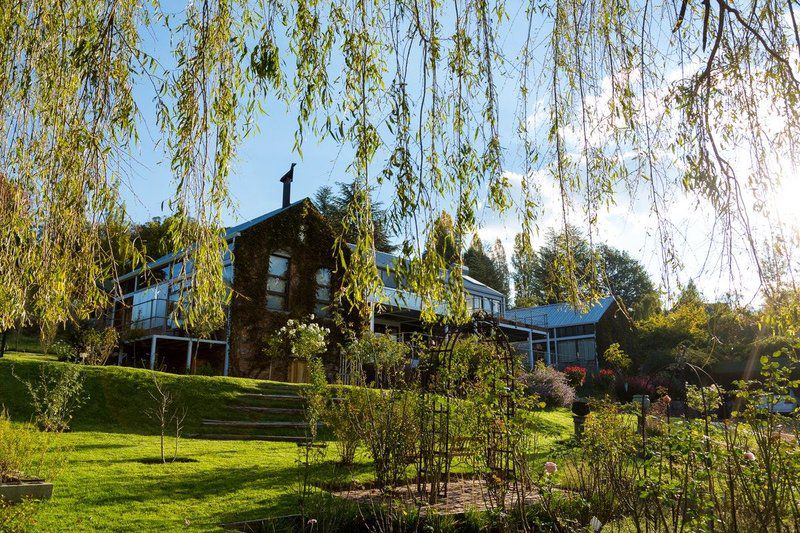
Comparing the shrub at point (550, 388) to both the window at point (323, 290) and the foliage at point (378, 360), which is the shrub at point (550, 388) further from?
the foliage at point (378, 360)

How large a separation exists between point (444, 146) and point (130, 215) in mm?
1828

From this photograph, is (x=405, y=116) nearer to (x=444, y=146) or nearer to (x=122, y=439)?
(x=444, y=146)

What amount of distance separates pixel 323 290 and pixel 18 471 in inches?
644

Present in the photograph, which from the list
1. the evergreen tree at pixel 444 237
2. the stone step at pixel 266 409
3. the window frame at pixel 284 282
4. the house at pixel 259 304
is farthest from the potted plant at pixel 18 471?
the window frame at pixel 284 282

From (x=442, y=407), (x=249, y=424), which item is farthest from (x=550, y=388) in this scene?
(x=442, y=407)

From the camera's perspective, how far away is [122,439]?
9.65 meters

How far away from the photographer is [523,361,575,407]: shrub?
1886 centimetres

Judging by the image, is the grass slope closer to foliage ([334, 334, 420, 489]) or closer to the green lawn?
the green lawn

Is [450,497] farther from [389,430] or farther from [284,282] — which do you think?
[284,282]

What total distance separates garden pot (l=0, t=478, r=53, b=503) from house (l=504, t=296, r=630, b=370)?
29.0 metres

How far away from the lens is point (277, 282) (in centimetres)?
2066

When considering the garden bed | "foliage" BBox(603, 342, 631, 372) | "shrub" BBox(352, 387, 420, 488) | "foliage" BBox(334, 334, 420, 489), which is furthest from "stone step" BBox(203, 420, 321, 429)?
"foliage" BBox(603, 342, 631, 372)

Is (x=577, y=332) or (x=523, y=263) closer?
(x=523, y=263)

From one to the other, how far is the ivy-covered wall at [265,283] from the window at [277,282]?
16 cm
